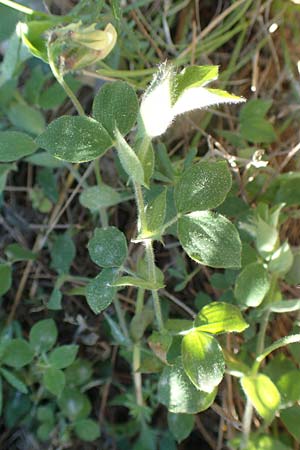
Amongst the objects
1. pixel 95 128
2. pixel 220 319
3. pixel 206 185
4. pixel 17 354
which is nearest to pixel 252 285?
pixel 220 319

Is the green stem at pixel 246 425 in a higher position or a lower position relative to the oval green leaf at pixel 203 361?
lower

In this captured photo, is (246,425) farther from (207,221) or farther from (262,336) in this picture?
(207,221)

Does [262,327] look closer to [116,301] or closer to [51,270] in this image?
[116,301]

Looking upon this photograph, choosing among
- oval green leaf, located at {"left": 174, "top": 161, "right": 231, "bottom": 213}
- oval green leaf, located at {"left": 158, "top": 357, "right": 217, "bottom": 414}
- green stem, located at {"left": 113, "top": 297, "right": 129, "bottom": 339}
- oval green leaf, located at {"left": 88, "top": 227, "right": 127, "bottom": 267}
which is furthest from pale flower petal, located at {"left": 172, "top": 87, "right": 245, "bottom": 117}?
green stem, located at {"left": 113, "top": 297, "right": 129, "bottom": 339}

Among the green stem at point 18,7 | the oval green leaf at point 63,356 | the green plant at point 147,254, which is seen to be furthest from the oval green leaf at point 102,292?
the green stem at point 18,7

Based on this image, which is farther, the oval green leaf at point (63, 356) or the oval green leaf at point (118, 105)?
the oval green leaf at point (63, 356)

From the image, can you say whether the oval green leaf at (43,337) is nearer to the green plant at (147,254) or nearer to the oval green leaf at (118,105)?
the green plant at (147,254)

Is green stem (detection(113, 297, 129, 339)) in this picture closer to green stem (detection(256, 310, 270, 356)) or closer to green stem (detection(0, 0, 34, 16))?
green stem (detection(256, 310, 270, 356))

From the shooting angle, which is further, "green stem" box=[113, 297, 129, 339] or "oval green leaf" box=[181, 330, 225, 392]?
"green stem" box=[113, 297, 129, 339]

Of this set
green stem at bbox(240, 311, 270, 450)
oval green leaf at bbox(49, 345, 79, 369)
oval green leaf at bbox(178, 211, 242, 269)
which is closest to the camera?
oval green leaf at bbox(178, 211, 242, 269)
